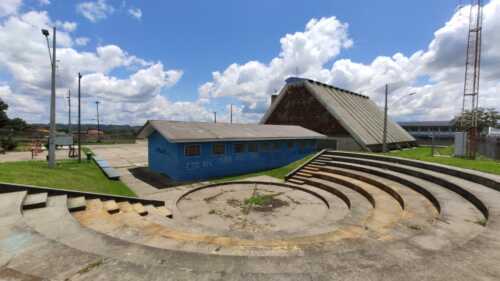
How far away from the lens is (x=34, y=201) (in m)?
5.81

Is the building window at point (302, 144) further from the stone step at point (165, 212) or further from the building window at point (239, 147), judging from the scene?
the stone step at point (165, 212)

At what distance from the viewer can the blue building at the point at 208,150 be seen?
1324cm

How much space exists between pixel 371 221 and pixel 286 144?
12.0m

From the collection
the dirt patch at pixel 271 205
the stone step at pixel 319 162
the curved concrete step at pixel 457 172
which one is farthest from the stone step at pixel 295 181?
the curved concrete step at pixel 457 172

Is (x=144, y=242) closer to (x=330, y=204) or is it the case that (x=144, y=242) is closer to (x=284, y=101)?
(x=330, y=204)

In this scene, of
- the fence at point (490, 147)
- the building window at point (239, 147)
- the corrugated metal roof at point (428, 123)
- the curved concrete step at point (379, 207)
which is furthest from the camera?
the corrugated metal roof at point (428, 123)

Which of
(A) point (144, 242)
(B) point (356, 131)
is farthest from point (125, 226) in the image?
(B) point (356, 131)

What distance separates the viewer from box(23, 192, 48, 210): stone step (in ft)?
18.4

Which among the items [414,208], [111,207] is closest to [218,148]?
[111,207]

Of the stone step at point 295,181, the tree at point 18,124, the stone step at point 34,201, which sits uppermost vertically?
the tree at point 18,124

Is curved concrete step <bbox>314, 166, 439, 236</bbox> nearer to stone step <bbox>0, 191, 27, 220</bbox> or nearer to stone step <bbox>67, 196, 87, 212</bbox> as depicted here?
stone step <bbox>67, 196, 87, 212</bbox>

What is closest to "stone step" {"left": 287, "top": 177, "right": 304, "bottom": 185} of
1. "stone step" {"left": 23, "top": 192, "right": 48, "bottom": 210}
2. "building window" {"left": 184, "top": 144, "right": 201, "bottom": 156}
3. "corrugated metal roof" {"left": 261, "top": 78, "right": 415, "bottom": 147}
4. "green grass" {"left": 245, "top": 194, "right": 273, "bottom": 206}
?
"green grass" {"left": 245, "top": 194, "right": 273, "bottom": 206}

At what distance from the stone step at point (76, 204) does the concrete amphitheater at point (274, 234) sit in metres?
0.03

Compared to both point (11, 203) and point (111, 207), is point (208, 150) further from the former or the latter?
point (11, 203)
